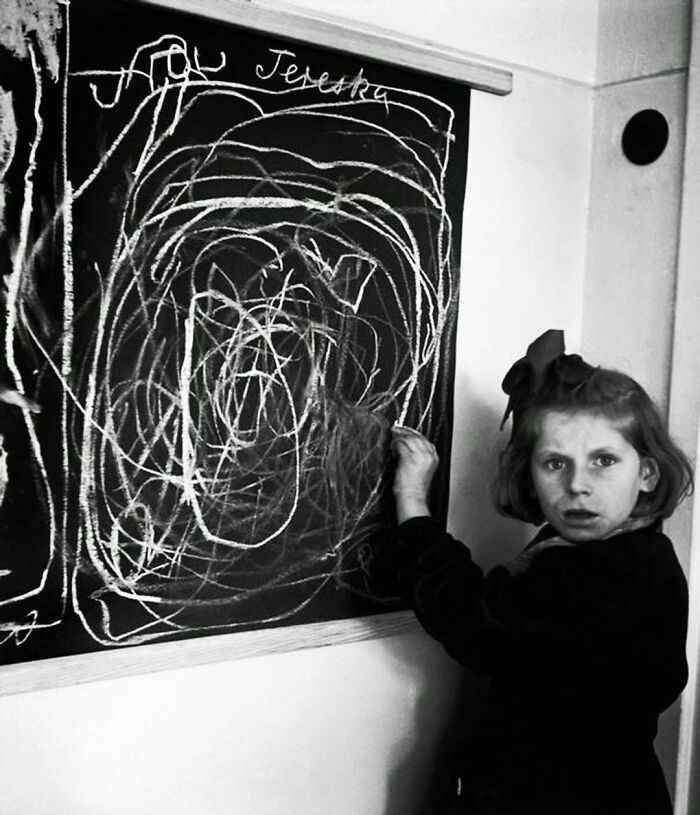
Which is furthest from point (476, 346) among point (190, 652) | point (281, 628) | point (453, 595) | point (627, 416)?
point (190, 652)

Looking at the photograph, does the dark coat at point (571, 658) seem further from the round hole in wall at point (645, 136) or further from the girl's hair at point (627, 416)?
the round hole in wall at point (645, 136)

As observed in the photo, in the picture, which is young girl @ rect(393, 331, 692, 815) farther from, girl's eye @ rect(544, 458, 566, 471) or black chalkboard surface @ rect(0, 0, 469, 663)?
black chalkboard surface @ rect(0, 0, 469, 663)

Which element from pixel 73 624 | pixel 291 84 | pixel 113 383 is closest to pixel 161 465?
pixel 113 383

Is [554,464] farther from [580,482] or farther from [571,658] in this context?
[571,658]

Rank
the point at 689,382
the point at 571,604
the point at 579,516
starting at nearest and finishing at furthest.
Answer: the point at 571,604
the point at 579,516
the point at 689,382

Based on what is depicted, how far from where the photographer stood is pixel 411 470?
1.45 m

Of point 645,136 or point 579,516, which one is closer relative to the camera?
point 579,516

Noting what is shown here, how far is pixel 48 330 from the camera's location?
1.15 metres

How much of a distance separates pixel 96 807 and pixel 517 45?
1.32 metres

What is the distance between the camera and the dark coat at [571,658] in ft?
4.15

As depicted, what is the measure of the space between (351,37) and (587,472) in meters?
0.70

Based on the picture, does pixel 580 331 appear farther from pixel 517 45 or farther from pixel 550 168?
pixel 517 45

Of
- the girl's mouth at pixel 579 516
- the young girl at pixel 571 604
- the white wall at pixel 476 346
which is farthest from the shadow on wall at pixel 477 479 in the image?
the girl's mouth at pixel 579 516

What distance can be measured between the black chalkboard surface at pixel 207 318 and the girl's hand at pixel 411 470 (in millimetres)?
30
